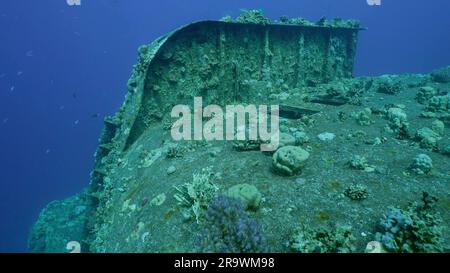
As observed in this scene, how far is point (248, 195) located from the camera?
17.5 feet

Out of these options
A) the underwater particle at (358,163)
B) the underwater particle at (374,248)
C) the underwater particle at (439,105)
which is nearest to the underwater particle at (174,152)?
the underwater particle at (358,163)

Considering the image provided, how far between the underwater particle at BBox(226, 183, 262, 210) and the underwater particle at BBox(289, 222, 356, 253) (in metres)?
0.89

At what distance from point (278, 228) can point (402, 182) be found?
3029 mm

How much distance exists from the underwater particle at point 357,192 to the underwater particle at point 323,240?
0.97m

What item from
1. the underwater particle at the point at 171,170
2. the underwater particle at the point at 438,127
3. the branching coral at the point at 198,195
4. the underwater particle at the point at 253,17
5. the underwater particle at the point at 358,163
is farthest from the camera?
the underwater particle at the point at 253,17

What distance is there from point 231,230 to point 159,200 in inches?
87.6

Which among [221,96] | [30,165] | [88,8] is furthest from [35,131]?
[221,96]

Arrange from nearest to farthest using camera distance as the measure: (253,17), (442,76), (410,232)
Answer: (410,232) < (253,17) < (442,76)

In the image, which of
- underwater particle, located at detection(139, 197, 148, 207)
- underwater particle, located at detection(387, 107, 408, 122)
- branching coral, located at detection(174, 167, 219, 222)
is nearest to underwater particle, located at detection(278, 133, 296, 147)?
branching coral, located at detection(174, 167, 219, 222)

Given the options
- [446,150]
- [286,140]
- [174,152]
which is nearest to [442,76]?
[446,150]

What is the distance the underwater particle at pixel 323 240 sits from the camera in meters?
4.39

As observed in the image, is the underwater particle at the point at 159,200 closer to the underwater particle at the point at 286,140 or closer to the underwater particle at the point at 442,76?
the underwater particle at the point at 286,140

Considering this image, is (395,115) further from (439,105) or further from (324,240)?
(324,240)

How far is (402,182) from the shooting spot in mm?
6121
